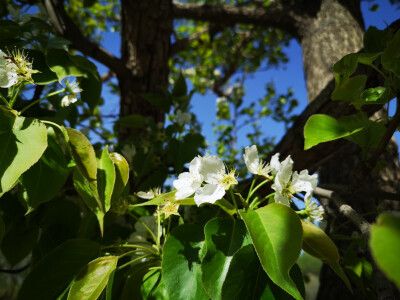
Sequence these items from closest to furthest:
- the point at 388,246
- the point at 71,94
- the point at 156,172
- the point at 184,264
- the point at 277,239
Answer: the point at 388,246, the point at 277,239, the point at 184,264, the point at 71,94, the point at 156,172

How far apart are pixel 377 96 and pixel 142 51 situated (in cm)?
130

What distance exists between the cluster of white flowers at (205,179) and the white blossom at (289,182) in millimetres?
92

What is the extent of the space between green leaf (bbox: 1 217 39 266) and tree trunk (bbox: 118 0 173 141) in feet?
2.67

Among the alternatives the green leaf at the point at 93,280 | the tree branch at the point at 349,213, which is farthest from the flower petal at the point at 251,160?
the green leaf at the point at 93,280

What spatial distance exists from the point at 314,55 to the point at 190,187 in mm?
1526

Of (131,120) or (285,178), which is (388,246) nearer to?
(285,178)

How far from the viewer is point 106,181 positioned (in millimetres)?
651

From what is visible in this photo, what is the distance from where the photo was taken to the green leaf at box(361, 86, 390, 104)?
695 millimetres

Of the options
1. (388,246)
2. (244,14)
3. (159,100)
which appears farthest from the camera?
(244,14)

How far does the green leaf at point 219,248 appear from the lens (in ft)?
1.82

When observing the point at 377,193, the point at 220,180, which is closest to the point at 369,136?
the point at 377,193

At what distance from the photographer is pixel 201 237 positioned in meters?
0.67

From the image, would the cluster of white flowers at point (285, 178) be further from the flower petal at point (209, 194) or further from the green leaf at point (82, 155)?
the green leaf at point (82, 155)

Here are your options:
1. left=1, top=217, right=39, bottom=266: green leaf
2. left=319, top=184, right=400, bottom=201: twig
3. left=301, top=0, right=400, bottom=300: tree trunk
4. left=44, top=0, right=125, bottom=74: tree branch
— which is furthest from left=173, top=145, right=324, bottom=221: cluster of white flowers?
left=44, top=0, right=125, bottom=74: tree branch
